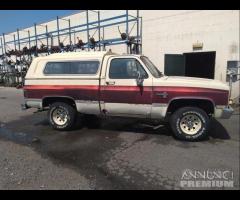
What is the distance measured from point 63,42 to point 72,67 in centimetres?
1412

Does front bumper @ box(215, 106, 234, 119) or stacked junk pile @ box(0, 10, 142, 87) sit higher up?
stacked junk pile @ box(0, 10, 142, 87)

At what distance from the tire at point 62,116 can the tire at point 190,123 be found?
8.83 feet

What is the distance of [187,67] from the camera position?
13.2 m

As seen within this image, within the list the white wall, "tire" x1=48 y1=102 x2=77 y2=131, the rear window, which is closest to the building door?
the white wall

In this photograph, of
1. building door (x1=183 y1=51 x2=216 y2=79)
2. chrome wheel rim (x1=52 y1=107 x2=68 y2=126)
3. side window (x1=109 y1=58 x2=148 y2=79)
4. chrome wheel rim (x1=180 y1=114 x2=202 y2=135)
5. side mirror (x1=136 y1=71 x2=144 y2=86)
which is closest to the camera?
chrome wheel rim (x1=180 y1=114 x2=202 y2=135)

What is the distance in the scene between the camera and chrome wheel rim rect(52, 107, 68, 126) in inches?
282

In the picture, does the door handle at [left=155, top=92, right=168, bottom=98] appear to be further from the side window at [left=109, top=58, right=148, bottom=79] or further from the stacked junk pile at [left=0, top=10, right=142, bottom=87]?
the stacked junk pile at [left=0, top=10, right=142, bottom=87]

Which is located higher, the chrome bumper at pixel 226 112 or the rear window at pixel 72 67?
the rear window at pixel 72 67

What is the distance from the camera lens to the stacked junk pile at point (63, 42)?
14.5 meters

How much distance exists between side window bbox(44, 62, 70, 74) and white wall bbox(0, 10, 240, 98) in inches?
286

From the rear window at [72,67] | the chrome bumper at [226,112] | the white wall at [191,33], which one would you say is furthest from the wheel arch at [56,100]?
the white wall at [191,33]

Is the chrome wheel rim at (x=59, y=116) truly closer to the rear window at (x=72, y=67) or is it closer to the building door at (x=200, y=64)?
the rear window at (x=72, y=67)
